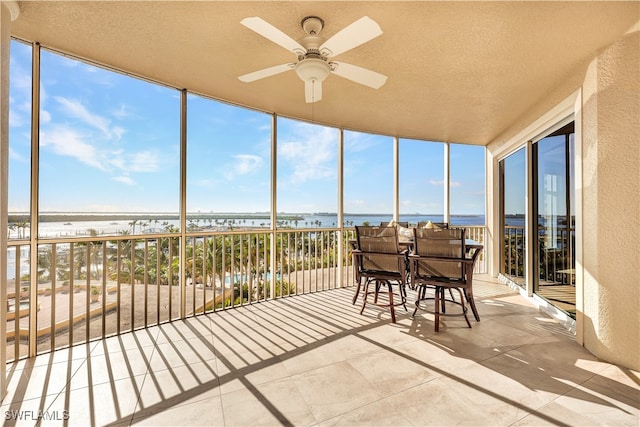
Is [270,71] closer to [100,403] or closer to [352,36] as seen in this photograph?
[352,36]

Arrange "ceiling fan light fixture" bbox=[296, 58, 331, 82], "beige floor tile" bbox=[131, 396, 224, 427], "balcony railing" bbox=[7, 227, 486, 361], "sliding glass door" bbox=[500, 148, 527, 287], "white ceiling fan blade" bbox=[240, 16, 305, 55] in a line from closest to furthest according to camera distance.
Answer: "beige floor tile" bbox=[131, 396, 224, 427] → "white ceiling fan blade" bbox=[240, 16, 305, 55] → "ceiling fan light fixture" bbox=[296, 58, 331, 82] → "balcony railing" bbox=[7, 227, 486, 361] → "sliding glass door" bbox=[500, 148, 527, 287]

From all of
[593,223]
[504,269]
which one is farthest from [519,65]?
[504,269]

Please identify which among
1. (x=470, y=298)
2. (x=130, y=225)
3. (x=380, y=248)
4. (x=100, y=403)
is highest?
(x=130, y=225)

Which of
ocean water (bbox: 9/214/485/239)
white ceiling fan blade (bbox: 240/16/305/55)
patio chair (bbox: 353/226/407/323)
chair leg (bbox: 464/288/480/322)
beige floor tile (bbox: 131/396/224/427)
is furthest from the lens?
patio chair (bbox: 353/226/407/323)

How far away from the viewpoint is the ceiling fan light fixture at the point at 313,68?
200 cm

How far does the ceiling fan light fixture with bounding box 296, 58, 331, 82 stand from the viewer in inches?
78.6

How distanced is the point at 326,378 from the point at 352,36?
2318 mm

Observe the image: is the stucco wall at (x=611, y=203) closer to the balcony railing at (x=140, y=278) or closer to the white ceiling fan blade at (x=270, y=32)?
the white ceiling fan blade at (x=270, y=32)

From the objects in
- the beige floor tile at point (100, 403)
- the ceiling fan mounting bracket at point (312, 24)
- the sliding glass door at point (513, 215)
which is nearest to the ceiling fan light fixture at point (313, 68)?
the ceiling fan mounting bracket at point (312, 24)

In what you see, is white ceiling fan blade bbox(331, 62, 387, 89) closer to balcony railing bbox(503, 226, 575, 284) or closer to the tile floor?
the tile floor

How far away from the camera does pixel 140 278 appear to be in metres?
3.13

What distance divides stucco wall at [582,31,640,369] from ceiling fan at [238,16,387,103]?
5.97 feet

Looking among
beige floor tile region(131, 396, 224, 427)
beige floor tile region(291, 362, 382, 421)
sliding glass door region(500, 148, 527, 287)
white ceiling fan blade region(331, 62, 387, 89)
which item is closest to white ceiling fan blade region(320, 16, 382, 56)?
white ceiling fan blade region(331, 62, 387, 89)

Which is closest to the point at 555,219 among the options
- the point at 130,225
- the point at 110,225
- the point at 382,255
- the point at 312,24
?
the point at 382,255
